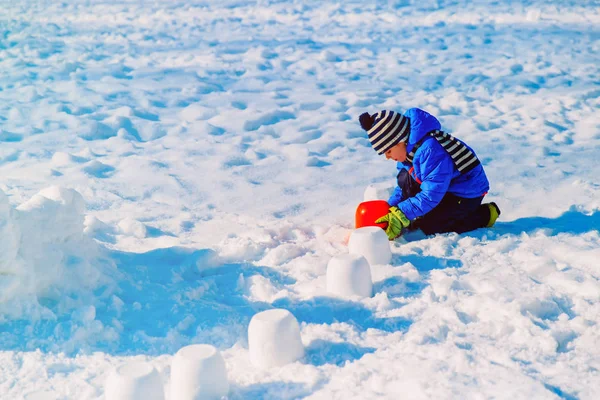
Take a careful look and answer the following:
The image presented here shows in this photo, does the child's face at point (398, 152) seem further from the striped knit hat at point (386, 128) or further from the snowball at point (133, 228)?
the snowball at point (133, 228)

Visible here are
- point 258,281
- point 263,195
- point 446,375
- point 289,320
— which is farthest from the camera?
point 263,195

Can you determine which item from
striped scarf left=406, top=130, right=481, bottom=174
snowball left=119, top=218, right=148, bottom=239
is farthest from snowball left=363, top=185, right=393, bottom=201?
snowball left=119, top=218, right=148, bottom=239

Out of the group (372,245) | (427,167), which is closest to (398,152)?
(427,167)

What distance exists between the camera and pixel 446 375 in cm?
214

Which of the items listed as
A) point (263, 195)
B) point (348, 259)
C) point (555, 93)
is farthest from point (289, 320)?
point (555, 93)

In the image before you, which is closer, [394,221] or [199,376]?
[199,376]

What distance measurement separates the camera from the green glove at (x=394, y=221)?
11.0ft

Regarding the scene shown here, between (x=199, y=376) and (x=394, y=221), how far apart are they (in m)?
1.60

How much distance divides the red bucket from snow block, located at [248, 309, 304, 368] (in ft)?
4.15

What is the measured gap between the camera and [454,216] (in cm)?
345

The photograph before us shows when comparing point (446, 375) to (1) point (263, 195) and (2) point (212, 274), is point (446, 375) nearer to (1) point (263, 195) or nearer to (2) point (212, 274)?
(2) point (212, 274)

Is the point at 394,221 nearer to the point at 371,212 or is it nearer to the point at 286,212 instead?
the point at 371,212

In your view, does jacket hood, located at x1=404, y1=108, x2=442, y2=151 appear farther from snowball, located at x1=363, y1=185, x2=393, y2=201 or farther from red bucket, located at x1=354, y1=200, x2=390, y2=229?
snowball, located at x1=363, y1=185, x2=393, y2=201

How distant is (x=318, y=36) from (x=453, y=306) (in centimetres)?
700
